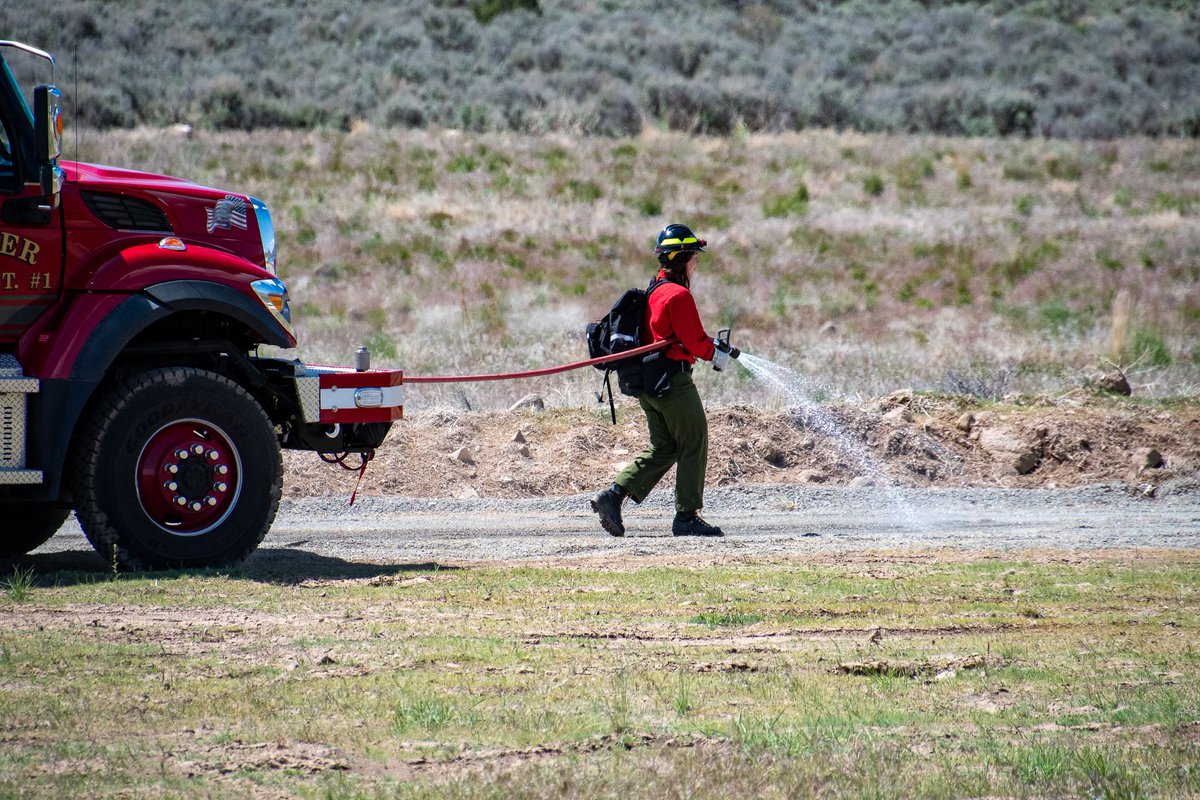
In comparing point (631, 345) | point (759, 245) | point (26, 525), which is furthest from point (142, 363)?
point (759, 245)

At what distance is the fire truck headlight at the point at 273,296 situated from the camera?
25.5ft

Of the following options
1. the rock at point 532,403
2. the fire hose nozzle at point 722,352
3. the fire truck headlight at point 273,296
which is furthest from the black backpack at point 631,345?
the rock at point 532,403

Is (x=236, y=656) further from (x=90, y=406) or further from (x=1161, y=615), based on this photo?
(x=1161, y=615)

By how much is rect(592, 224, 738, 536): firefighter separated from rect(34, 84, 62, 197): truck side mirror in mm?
4065

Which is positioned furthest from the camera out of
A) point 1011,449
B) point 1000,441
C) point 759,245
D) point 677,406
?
point 759,245

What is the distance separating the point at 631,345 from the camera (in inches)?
374

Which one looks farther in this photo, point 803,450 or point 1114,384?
point 1114,384

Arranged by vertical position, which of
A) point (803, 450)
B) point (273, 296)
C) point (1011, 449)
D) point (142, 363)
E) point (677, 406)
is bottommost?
point (803, 450)

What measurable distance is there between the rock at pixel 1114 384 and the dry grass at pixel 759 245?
23.0 inches

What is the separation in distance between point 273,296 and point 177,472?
1174 mm

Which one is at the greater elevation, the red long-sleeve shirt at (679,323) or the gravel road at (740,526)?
the red long-sleeve shirt at (679,323)

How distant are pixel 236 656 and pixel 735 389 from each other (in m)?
10.3

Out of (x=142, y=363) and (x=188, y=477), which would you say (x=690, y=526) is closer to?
(x=188, y=477)

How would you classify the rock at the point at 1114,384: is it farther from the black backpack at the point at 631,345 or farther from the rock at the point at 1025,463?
the black backpack at the point at 631,345
